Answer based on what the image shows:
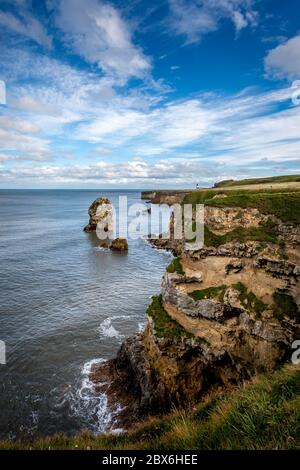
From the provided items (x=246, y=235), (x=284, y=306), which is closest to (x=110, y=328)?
(x=246, y=235)

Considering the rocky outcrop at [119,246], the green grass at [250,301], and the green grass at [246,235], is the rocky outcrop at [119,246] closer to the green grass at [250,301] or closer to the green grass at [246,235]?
the green grass at [246,235]

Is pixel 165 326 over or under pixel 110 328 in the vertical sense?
over

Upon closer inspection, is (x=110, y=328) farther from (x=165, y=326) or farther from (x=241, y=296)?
(x=241, y=296)

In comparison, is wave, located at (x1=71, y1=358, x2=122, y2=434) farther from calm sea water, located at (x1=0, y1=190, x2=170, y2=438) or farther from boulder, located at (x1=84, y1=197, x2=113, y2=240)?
boulder, located at (x1=84, y1=197, x2=113, y2=240)

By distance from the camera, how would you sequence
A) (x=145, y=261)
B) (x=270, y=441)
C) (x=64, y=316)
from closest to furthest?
(x=270, y=441), (x=64, y=316), (x=145, y=261)

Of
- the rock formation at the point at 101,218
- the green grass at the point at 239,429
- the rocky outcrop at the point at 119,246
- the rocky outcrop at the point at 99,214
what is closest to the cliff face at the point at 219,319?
the green grass at the point at 239,429
